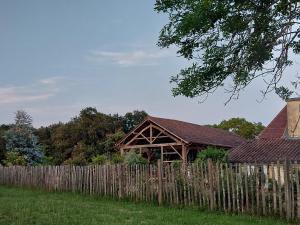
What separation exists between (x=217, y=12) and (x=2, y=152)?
155ft

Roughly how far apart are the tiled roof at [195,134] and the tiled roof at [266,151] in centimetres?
306

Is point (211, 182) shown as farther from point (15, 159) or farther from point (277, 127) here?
point (277, 127)

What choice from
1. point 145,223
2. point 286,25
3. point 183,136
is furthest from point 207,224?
point 183,136

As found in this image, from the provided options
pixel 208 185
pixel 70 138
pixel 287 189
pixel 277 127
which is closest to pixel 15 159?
pixel 70 138

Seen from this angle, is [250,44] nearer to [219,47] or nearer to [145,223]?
[219,47]

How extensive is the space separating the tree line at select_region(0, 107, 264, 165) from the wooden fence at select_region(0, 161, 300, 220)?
22344 mm

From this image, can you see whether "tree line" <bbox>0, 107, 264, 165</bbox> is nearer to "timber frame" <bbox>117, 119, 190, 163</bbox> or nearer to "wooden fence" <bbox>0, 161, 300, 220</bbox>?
"timber frame" <bbox>117, 119, 190, 163</bbox>

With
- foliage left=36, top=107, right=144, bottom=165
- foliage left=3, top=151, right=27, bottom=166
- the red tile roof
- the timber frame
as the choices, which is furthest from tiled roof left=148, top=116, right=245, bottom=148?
foliage left=3, top=151, right=27, bottom=166

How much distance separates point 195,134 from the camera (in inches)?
1526

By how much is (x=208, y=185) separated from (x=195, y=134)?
24.3 m

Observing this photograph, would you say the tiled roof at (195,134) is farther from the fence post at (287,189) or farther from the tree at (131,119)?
the fence post at (287,189)

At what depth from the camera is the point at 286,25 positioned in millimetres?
8406

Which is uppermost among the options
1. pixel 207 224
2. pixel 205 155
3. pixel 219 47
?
pixel 219 47

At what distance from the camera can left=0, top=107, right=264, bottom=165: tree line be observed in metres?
43.1
